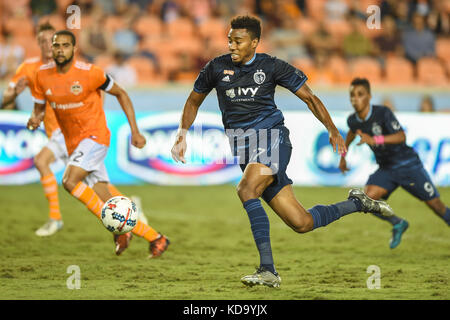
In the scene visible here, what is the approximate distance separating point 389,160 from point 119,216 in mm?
Result: 3393

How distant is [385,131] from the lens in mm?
8266

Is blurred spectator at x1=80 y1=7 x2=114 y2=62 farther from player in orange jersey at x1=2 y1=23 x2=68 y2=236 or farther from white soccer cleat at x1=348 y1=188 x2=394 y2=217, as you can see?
white soccer cleat at x1=348 y1=188 x2=394 y2=217

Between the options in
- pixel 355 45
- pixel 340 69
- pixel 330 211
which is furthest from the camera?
pixel 355 45

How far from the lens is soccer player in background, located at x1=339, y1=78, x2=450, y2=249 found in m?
8.20

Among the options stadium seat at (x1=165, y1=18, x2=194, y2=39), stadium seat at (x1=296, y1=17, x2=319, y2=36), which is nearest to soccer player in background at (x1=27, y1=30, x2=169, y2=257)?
stadium seat at (x1=165, y1=18, x2=194, y2=39)

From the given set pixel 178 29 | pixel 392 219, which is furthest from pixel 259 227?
pixel 178 29

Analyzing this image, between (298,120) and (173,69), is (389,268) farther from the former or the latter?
(173,69)

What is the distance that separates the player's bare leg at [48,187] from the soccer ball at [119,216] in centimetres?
225

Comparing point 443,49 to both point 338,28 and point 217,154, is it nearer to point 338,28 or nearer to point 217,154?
point 338,28

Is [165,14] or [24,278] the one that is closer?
[24,278]

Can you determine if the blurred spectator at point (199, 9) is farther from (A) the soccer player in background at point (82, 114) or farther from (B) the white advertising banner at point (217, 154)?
(A) the soccer player in background at point (82, 114)

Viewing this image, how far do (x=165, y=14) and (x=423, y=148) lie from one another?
7.04 meters
